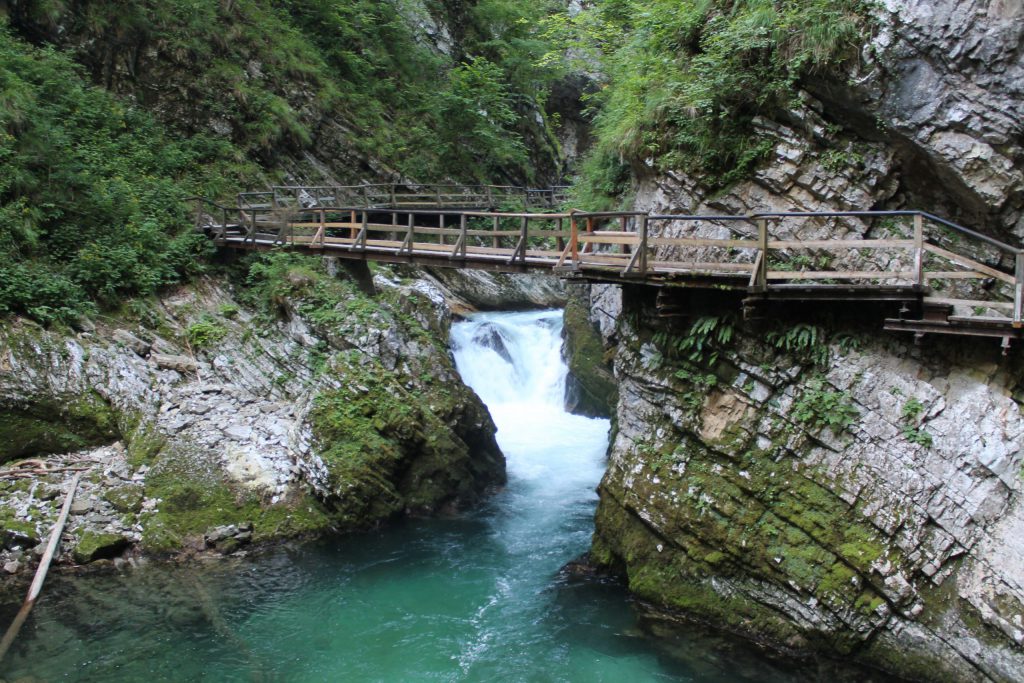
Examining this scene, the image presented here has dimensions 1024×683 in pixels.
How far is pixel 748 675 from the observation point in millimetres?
8680

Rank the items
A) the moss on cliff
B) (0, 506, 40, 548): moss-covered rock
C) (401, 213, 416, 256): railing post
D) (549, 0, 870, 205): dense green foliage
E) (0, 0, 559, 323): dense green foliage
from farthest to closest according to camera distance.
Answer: (401, 213, 416, 256): railing post → (0, 0, 559, 323): dense green foliage → the moss on cliff → (0, 506, 40, 548): moss-covered rock → (549, 0, 870, 205): dense green foliage

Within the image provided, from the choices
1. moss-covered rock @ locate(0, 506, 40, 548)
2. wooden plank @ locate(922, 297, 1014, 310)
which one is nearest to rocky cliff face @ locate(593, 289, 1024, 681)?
wooden plank @ locate(922, 297, 1014, 310)

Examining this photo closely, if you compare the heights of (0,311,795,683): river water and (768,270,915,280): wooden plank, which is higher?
(768,270,915,280): wooden plank

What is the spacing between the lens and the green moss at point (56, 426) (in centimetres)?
1145

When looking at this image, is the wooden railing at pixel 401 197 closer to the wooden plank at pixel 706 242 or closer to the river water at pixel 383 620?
the river water at pixel 383 620

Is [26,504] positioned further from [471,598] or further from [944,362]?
[944,362]

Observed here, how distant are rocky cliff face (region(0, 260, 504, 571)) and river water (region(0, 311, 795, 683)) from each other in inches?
30.6

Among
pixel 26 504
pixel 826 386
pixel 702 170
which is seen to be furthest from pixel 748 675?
pixel 26 504

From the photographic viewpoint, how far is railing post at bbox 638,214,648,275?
10164mm

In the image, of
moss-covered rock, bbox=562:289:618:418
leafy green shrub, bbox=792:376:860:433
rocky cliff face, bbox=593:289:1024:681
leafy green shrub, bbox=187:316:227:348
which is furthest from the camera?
moss-covered rock, bbox=562:289:618:418

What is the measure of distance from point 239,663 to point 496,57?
27.6m

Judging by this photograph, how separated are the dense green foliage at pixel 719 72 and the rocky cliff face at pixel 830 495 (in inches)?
111

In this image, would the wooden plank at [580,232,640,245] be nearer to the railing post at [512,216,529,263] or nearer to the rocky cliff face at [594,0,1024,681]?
the railing post at [512,216,529,263]

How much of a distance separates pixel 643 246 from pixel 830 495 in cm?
424
